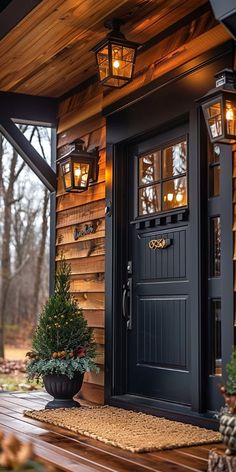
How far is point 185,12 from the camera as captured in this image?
4.17 meters

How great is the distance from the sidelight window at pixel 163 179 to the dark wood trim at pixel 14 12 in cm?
126

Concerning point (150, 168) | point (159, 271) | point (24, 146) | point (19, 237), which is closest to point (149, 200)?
point (150, 168)

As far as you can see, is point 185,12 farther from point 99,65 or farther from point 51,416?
point 51,416

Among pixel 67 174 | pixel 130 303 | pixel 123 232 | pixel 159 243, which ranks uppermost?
pixel 67 174

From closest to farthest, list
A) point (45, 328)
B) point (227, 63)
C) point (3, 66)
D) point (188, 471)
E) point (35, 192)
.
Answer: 1. point (188, 471)
2. point (227, 63)
3. point (45, 328)
4. point (3, 66)
5. point (35, 192)

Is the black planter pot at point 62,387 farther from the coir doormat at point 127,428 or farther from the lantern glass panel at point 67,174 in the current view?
the lantern glass panel at point 67,174

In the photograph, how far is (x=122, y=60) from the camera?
168 inches

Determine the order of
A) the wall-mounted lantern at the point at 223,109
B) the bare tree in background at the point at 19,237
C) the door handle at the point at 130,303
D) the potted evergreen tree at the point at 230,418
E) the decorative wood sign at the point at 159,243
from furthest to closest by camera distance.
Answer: the bare tree in background at the point at 19,237
the door handle at the point at 130,303
the decorative wood sign at the point at 159,243
the wall-mounted lantern at the point at 223,109
the potted evergreen tree at the point at 230,418

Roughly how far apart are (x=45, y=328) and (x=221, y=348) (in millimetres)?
1441

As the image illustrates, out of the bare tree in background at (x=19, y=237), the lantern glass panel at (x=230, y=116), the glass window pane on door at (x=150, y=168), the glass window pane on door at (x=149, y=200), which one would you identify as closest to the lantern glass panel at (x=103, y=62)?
the glass window pane on door at (x=150, y=168)

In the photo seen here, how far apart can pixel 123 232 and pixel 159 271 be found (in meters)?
0.54

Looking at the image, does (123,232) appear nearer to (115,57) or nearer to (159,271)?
(159,271)

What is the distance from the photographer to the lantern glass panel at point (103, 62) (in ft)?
13.9

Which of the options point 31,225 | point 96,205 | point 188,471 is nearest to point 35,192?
point 31,225
